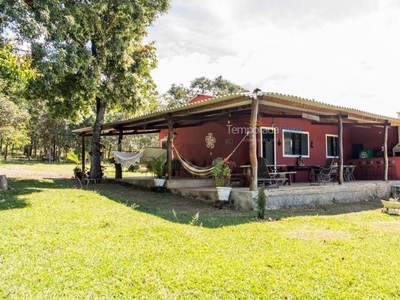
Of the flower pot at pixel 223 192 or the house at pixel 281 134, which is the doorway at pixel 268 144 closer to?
the house at pixel 281 134

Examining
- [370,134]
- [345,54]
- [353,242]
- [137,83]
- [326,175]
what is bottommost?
[353,242]

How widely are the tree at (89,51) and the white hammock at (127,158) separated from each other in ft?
Answer: 3.28

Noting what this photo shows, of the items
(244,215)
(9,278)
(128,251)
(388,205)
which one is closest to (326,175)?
(388,205)

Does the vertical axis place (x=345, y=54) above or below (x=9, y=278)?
above

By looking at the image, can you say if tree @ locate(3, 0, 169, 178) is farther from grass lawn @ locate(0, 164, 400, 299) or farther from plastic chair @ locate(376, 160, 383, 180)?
plastic chair @ locate(376, 160, 383, 180)

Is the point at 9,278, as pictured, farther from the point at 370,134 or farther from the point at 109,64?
the point at 370,134

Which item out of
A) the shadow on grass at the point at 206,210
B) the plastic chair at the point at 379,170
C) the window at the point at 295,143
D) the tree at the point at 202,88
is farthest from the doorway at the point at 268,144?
the tree at the point at 202,88

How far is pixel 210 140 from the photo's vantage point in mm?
10539

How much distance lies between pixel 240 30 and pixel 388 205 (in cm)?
Answer: 800

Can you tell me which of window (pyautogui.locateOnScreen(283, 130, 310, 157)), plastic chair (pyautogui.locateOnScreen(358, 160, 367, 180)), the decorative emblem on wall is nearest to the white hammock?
the decorative emblem on wall

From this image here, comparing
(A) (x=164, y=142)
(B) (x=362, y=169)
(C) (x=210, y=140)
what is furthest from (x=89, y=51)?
(B) (x=362, y=169)

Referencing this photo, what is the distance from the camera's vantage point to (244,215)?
19.2ft

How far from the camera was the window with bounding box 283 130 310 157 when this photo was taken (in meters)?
10.1

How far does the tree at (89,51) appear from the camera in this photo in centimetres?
763
